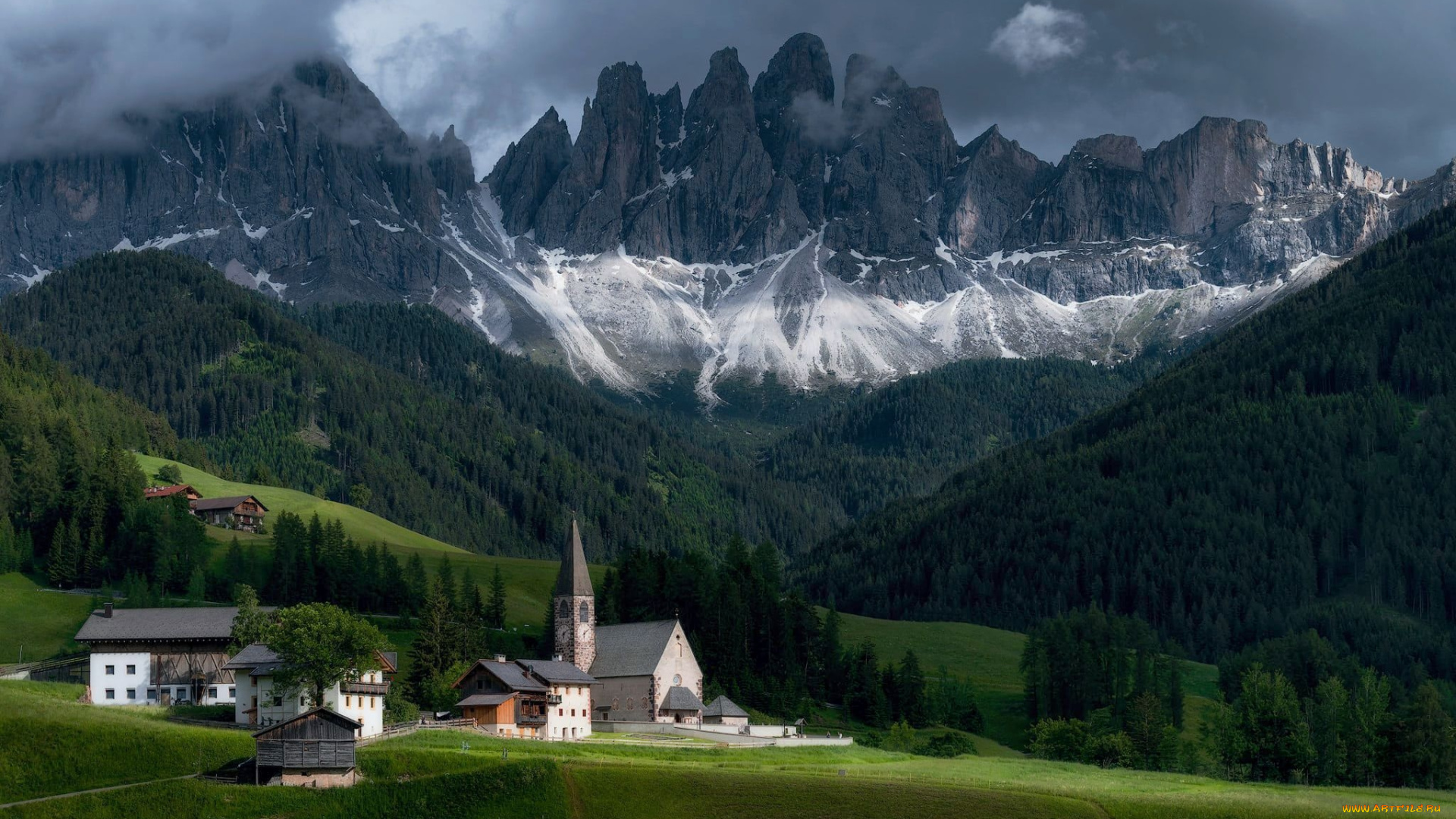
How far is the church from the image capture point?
12525cm

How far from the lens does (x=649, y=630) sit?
129 metres

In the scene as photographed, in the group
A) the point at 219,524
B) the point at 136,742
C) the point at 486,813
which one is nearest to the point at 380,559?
the point at 219,524

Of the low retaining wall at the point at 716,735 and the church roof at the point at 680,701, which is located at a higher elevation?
the church roof at the point at 680,701

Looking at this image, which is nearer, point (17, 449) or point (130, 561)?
point (130, 561)

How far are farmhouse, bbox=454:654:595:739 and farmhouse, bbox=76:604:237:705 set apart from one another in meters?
18.5

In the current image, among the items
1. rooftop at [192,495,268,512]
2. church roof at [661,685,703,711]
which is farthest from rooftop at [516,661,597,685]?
rooftop at [192,495,268,512]

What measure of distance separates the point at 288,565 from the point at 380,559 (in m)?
18.5

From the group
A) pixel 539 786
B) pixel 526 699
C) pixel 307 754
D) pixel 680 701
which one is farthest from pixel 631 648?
pixel 539 786

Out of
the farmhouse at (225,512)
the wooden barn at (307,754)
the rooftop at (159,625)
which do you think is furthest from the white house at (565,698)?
the farmhouse at (225,512)

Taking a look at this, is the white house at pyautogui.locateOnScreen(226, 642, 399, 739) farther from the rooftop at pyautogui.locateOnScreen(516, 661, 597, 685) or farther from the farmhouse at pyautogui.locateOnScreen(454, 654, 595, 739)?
the rooftop at pyautogui.locateOnScreen(516, 661, 597, 685)

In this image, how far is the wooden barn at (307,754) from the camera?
8800 cm

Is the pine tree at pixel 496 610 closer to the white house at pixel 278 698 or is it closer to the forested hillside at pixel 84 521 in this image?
the forested hillside at pixel 84 521

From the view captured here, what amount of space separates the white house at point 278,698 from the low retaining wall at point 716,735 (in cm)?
1995

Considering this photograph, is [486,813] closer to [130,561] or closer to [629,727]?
[629,727]
